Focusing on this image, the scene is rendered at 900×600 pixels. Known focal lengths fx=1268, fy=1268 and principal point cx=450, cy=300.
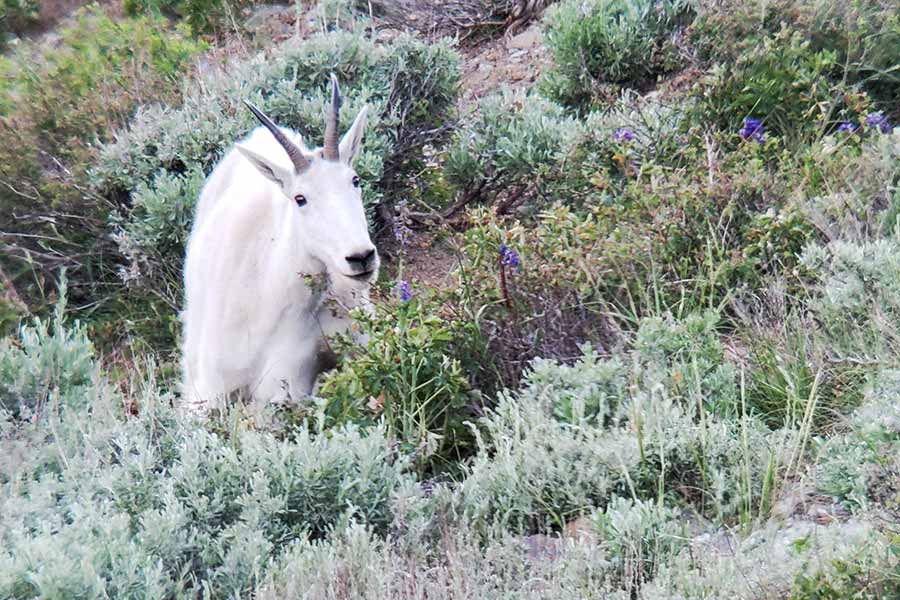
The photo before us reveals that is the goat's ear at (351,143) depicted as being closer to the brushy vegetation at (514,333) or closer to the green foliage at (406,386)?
the brushy vegetation at (514,333)

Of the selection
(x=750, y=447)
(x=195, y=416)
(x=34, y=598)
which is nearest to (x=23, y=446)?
(x=195, y=416)

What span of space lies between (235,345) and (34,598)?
8.11 feet

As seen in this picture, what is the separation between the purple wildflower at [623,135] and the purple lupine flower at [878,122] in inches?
51.6

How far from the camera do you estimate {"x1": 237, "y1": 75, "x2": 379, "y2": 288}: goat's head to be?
223 inches

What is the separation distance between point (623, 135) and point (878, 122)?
1.41 metres

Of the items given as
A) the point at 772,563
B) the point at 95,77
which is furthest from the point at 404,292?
the point at 95,77

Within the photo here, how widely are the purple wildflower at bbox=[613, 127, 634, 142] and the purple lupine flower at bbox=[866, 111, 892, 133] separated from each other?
4.30 ft

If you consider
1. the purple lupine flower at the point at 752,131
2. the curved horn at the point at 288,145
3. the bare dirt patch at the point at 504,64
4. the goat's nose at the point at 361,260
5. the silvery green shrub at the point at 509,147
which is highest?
the curved horn at the point at 288,145

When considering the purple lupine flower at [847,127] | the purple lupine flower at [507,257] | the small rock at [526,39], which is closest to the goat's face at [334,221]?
the purple lupine flower at [507,257]

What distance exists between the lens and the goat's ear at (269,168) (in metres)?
5.94

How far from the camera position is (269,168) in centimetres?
600

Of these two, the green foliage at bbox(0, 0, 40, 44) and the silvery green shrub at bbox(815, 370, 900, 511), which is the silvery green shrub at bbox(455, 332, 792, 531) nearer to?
the silvery green shrub at bbox(815, 370, 900, 511)

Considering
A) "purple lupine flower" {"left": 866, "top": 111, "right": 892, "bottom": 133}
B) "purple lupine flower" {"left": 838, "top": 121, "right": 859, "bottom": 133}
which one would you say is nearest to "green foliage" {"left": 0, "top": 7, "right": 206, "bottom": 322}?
"purple lupine flower" {"left": 838, "top": 121, "right": 859, "bottom": 133}

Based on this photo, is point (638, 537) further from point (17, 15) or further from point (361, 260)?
point (17, 15)
